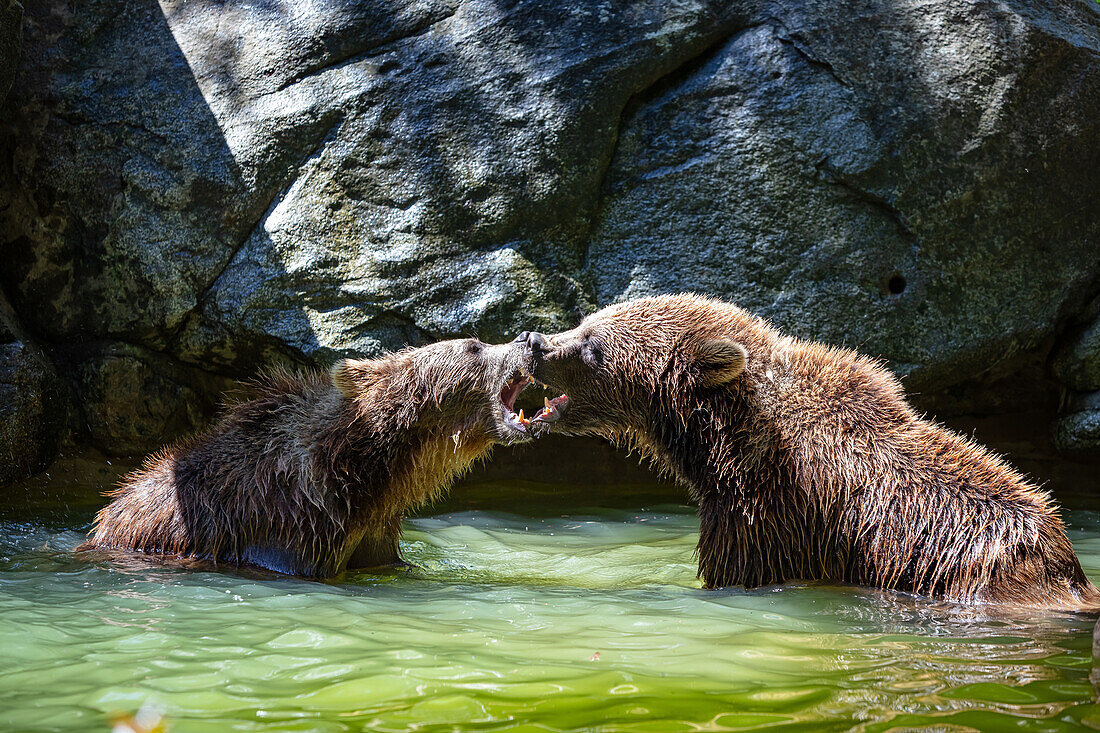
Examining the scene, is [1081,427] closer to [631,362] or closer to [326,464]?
[631,362]

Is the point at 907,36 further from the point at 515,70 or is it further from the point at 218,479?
the point at 218,479

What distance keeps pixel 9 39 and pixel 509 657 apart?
7026mm

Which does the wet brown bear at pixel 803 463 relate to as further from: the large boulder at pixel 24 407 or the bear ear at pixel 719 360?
the large boulder at pixel 24 407

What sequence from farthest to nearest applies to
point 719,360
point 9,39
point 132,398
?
point 132,398
point 9,39
point 719,360

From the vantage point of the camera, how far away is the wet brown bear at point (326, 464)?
6.61m

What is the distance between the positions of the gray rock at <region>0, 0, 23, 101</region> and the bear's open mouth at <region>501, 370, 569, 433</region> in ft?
16.5

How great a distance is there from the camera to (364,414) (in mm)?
6875

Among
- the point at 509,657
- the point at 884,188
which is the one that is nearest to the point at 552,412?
Result: the point at 509,657

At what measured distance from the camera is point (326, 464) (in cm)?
671

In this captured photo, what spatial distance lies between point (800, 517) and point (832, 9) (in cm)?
515

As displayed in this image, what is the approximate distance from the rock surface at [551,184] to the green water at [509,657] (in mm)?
2992

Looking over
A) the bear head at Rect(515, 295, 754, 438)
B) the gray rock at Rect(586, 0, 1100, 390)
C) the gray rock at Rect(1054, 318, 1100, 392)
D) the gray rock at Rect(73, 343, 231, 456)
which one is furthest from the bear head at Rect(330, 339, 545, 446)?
the gray rock at Rect(1054, 318, 1100, 392)

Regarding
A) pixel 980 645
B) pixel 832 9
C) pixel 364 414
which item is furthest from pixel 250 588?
pixel 832 9

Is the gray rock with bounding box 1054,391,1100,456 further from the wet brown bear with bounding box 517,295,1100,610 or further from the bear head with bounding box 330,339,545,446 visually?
the bear head with bounding box 330,339,545,446
